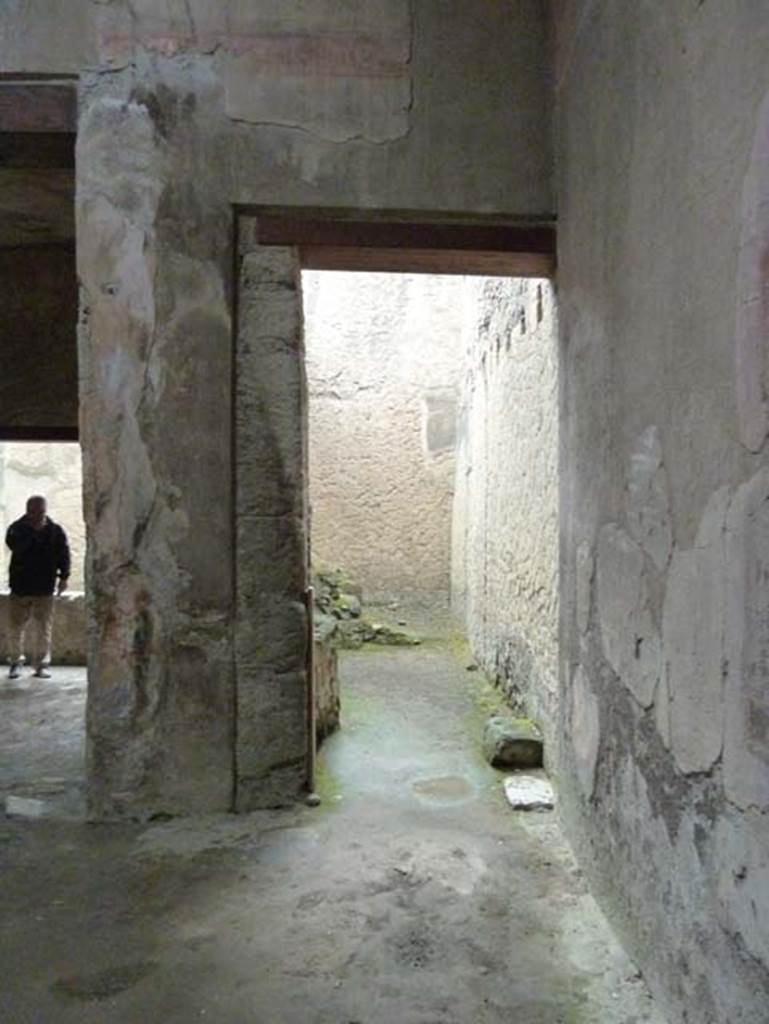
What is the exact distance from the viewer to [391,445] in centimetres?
758

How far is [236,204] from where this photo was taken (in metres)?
2.93

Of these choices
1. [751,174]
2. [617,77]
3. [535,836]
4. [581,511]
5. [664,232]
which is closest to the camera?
[751,174]

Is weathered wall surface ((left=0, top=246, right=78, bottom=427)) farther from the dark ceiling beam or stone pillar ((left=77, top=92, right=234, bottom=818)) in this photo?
stone pillar ((left=77, top=92, right=234, bottom=818))

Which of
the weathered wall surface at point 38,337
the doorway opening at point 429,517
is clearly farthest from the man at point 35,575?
the doorway opening at point 429,517

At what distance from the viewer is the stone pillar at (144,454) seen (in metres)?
2.90

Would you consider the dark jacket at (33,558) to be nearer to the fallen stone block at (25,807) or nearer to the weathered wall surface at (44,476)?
the fallen stone block at (25,807)

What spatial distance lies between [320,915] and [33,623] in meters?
4.05

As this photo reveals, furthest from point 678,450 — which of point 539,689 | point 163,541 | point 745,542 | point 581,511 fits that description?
point 539,689

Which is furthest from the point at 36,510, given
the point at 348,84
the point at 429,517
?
the point at 348,84

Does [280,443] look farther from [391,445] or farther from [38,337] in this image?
[391,445]

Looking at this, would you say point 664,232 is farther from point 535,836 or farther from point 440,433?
point 440,433

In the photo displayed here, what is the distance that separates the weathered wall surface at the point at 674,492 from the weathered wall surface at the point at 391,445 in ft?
16.1

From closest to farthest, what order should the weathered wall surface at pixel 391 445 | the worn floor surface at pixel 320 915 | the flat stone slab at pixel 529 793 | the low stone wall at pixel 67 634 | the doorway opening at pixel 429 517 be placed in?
the worn floor surface at pixel 320 915
the flat stone slab at pixel 529 793
the doorway opening at pixel 429 517
the low stone wall at pixel 67 634
the weathered wall surface at pixel 391 445

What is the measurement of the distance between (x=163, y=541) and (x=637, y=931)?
1917 mm
